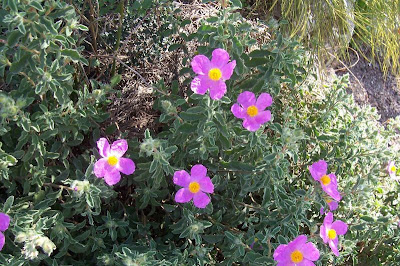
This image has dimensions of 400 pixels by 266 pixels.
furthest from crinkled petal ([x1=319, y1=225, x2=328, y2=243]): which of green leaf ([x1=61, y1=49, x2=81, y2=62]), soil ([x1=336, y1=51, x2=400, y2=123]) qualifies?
soil ([x1=336, y1=51, x2=400, y2=123])

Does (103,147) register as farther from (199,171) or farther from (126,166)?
(199,171)

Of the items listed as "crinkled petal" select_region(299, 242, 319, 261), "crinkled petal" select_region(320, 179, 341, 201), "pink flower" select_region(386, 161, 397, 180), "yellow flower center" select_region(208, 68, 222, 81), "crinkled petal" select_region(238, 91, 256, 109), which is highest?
"yellow flower center" select_region(208, 68, 222, 81)

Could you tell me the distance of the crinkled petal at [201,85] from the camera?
144 cm

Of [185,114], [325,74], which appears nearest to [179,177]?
[185,114]

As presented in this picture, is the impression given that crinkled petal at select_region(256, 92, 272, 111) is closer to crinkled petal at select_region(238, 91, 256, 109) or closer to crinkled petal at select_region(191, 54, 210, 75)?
crinkled petal at select_region(238, 91, 256, 109)

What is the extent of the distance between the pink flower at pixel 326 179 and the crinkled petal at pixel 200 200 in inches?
15.8

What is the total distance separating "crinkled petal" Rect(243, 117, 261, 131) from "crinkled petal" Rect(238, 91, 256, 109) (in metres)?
0.05

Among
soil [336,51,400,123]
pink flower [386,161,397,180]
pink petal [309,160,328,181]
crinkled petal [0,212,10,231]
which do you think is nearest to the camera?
crinkled petal [0,212,10,231]

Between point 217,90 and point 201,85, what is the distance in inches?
2.1

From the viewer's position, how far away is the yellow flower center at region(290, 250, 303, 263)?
1.48 m

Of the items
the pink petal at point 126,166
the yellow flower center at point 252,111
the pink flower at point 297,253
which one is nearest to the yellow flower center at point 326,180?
the pink flower at point 297,253

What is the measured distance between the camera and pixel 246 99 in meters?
1.55

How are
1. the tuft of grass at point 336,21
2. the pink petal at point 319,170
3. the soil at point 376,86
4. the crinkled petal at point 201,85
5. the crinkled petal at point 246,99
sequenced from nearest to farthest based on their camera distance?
1. the crinkled petal at point 201,85
2. the crinkled petal at point 246,99
3. the pink petal at point 319,170
4. the tuft of grass at point 336,21
5. the soil at point 376,86

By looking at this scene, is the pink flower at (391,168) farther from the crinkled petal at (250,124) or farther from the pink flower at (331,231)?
the crinkled petal at (250,124)
